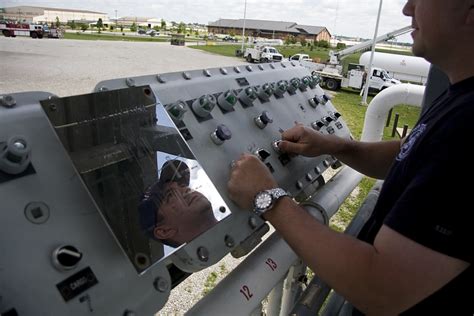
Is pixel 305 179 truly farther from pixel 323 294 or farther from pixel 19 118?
pixel 19 118

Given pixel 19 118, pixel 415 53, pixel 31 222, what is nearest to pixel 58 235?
pixel 31 222

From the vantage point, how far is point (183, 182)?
3.19ft

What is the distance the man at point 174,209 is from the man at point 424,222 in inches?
7.0

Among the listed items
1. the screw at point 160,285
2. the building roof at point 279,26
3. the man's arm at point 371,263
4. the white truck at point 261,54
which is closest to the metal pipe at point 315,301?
the man's arm at point 371,263

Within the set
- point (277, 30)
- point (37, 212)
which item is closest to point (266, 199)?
point (37, 212)

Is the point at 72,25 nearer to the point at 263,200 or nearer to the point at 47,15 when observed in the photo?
the point at 47,15

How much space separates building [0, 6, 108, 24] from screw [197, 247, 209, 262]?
151 feet

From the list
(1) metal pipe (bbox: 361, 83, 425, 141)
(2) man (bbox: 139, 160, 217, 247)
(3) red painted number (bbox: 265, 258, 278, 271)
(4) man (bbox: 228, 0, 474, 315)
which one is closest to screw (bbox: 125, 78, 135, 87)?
(2) man (bbox: 139, 160, 217, 247)

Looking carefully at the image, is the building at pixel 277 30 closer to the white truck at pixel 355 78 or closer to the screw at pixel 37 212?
the white truck at pixel 355 78

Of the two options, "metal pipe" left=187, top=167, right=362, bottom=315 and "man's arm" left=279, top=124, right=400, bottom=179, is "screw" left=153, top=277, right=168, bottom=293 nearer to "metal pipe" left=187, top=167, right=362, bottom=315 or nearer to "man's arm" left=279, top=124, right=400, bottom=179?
"metal pipe" left=187, top=167, right=362, bottom=315

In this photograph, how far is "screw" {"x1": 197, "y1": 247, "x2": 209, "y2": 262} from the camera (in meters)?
1.01

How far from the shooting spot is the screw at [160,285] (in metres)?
0.88

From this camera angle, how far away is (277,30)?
63.4 metres

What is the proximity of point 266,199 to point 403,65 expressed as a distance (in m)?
19.7
